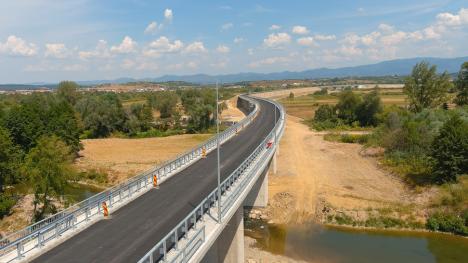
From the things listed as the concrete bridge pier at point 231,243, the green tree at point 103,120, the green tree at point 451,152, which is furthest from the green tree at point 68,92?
the green tree at point 451,152

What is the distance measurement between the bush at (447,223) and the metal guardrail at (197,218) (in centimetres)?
1729

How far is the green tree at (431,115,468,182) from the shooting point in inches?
1663

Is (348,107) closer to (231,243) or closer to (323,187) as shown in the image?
(323,187)

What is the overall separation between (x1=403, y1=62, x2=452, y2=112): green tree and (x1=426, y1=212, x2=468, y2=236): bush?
54.1m

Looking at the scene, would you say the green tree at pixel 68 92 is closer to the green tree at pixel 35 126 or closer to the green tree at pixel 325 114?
the green tree at pixel 35 126

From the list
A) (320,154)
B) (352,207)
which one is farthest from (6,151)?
(320,154)

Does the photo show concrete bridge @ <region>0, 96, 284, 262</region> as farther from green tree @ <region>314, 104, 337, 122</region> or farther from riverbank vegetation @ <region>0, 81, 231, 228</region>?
green tree @ <region>314, 104, 337, 122</region>

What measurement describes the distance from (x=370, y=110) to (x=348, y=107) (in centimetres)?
669

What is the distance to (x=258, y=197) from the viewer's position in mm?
44000

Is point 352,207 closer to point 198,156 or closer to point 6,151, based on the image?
point 198,156

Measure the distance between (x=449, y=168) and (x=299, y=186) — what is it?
16937 millimetres

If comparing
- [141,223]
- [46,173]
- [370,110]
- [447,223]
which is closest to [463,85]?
[370,110]

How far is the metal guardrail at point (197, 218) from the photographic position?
16.8m

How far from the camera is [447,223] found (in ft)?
122
